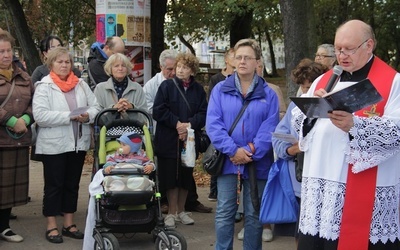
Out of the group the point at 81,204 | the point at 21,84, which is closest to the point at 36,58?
the point at 81,204

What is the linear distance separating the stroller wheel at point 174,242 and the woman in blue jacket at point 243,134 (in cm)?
43

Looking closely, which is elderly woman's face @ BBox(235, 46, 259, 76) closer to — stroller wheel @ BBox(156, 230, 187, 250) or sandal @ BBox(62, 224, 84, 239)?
stroller wheel @ BBox(156, 230, 187, 250)

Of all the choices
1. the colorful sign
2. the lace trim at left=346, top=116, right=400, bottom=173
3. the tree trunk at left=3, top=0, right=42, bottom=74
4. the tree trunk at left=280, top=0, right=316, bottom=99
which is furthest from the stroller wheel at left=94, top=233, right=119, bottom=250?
the tree trunk at left=3, top=0, right=42, bottom=74

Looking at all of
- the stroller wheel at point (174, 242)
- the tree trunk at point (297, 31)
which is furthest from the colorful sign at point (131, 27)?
the stroller wheel at point (174, 242)

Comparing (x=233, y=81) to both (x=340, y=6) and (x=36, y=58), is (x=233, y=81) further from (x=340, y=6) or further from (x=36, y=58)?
(x=340, y=6)

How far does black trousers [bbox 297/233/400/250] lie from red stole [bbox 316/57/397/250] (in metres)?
0.05

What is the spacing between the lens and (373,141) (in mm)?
3672

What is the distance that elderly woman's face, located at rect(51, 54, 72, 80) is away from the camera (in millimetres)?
6328

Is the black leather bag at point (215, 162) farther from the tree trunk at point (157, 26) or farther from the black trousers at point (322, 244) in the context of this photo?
the tree trunk at point (157, 26)

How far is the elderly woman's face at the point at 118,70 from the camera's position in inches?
258

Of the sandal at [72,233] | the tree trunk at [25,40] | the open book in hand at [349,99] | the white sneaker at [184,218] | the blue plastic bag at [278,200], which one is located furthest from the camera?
the tree trunk at [25,40]

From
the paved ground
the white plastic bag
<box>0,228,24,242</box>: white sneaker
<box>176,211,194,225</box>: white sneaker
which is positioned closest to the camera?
the paved ground

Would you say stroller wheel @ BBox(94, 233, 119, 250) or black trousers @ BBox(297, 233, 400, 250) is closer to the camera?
black trousers @ BBox(297, 233, 400, 250)

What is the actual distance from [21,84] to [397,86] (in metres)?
3.94
